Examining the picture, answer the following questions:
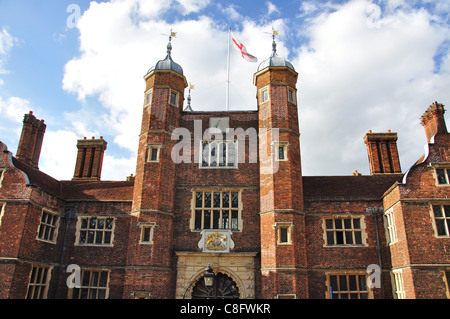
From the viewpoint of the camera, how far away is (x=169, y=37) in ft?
64.3

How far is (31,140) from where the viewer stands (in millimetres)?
19375

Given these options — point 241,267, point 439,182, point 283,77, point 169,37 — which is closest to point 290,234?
point 241,267

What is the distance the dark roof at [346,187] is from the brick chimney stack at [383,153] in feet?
4.47

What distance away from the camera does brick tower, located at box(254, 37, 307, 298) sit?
13755 millimetres

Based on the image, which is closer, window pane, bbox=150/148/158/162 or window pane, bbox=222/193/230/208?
window pane, bbox=222/193/230/208

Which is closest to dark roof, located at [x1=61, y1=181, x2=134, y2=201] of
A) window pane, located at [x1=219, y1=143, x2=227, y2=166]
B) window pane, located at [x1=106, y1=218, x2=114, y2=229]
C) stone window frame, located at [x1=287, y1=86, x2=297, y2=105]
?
window pane, located at [x1=106, y1=218, x2=114, y2=229]

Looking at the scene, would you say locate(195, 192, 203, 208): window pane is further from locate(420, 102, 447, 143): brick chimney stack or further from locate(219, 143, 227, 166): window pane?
locate(420, 102, 447, 143): brick chimney stack

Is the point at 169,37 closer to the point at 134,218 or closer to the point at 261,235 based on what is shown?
the point at 134,218

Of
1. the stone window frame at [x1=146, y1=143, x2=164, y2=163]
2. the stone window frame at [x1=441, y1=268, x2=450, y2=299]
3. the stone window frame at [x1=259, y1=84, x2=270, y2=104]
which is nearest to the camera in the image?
the stone window frame at [x1=441, y1=268, x2=450, y2=299]

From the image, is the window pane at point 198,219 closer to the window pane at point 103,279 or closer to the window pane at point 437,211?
the window pane at point 103,279

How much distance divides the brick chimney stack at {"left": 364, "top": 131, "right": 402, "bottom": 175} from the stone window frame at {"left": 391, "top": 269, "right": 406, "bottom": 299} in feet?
24.7

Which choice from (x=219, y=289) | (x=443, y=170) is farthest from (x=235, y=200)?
(x=443, y=170)

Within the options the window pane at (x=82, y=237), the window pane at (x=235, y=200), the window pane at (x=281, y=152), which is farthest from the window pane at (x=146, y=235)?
the window pane at (x=281, y=152)
